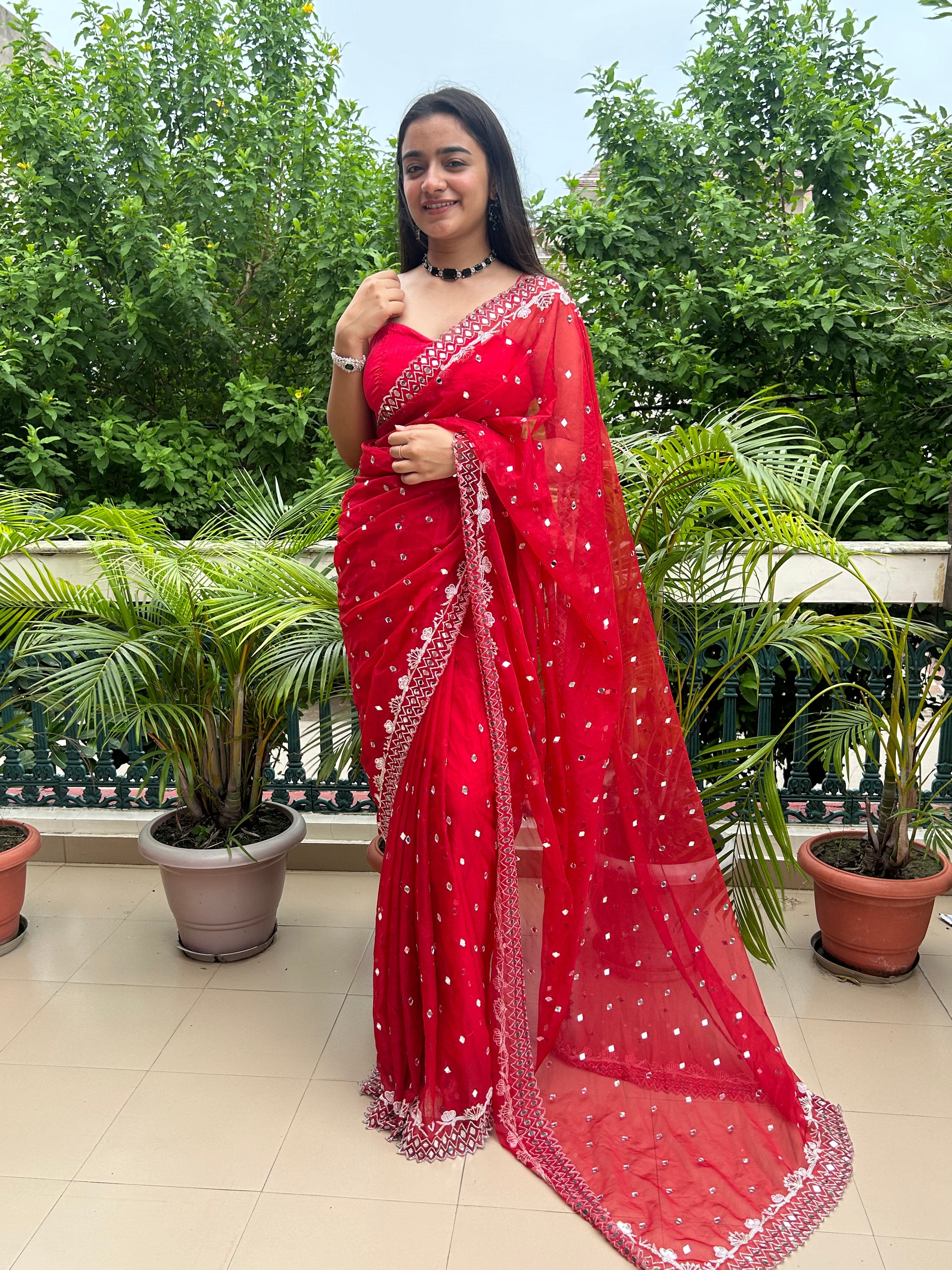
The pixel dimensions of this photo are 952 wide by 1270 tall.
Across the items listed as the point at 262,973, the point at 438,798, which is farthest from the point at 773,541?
the point at 262,973

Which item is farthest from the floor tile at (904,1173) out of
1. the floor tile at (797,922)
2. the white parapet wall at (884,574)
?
the white parapet wall at (884,574)

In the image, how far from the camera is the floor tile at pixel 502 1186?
176 cm

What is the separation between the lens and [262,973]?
253cm

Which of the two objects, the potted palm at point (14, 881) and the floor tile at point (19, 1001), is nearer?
the floor tile at point (19, 1001)

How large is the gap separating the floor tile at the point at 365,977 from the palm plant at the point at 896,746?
122 centimetres

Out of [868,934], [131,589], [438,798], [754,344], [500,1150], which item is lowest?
[500,1150]

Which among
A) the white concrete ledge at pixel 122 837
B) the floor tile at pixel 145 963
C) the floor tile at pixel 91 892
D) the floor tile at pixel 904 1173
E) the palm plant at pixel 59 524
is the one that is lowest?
the floor tile at pixel 904 1173

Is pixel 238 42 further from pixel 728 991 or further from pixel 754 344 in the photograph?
pixel 728 991

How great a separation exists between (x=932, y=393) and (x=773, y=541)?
58.2 inches

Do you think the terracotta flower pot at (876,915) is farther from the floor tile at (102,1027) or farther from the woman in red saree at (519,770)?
the floor tile at (102,1027)

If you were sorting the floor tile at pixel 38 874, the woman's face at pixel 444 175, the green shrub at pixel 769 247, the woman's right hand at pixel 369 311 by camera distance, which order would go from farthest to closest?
the green shrub at pixel 769 247 < the floor tile at pixel 38 874 < the woman's right hand at pixel 369 311 < the woman's face at pixel 444 175

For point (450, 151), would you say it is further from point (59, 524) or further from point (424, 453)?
point (59, 524)

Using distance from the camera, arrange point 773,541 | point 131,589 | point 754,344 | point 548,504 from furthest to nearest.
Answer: point 754,344 → point 131,589 → point 773,541 → point 548,504

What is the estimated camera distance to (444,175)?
73.4 inches
